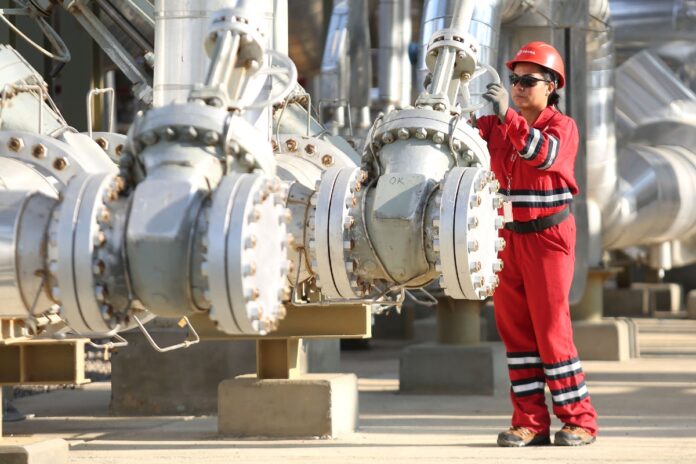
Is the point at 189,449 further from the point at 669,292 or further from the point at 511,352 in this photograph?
the point at 669,292

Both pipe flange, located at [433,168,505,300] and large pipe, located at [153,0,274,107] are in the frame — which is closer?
large pipe, located at [153,0,274,107]

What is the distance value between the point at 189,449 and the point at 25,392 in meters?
3.13

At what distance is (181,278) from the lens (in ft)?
9.49

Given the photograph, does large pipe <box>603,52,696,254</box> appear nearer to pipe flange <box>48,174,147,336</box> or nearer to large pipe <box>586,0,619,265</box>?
Answer: large pipe <box>586,0,619,265</box>

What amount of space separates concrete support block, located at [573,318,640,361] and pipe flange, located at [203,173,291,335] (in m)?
7.16

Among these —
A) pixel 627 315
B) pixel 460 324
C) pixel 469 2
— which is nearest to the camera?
pixel 469 2

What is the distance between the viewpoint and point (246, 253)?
279cm

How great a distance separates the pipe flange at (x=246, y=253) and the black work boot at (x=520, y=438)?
2.56 m

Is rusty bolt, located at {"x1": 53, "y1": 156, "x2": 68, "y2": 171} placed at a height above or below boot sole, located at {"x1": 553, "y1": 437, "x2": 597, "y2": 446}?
above

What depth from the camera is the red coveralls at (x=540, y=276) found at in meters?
5.22

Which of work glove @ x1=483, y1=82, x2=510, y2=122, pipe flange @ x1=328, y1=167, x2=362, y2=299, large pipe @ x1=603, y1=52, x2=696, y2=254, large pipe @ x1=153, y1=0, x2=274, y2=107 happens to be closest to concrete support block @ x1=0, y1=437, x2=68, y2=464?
pipe flange @ x1=328, y1=167, x2=362, y2=299

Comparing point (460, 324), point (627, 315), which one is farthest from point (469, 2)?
point (627, 315)

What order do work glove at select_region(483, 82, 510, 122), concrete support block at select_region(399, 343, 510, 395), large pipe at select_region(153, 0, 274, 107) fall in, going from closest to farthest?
large pipe at select_region(153, 0, 274, 107) < work glove at select_region(483, 82, 510, 122) < concrete support block at select_region(399, 343, 510, 395)

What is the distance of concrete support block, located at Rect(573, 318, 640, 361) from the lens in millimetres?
9883
